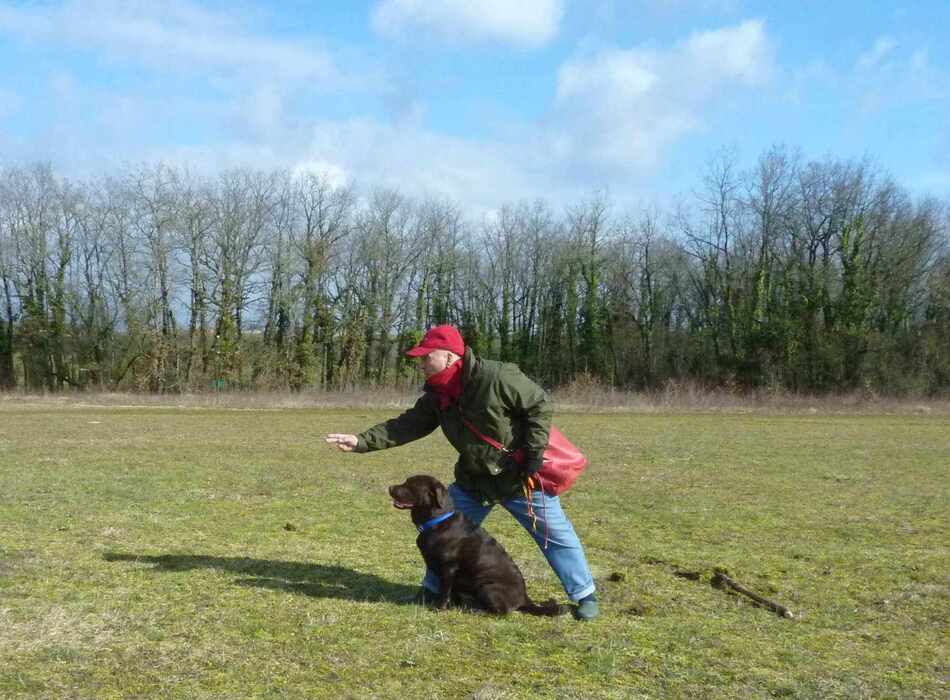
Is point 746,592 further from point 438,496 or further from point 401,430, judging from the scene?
point 401,430

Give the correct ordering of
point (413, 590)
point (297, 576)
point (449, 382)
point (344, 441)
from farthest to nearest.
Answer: point (297, 576) → point (413, 590) → point (344, 441) → point (449, 382)

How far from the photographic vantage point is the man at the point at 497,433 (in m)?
5.14

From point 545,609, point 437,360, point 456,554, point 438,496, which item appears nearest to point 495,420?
point 437,360

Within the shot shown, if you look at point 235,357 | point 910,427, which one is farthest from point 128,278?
point 910,427

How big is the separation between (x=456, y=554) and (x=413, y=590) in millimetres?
860

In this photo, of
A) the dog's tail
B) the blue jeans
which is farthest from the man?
the dog's tail

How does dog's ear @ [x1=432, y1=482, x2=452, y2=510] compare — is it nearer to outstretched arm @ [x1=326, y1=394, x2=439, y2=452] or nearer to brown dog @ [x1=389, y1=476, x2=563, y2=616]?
brown dog @ [x1=389, y1=476, x2=563, y2=616]

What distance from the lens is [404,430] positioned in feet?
18.9

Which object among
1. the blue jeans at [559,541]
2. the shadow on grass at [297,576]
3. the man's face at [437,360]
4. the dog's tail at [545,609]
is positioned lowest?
the shadow on grass at [297,576]

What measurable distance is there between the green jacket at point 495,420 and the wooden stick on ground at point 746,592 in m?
1.91

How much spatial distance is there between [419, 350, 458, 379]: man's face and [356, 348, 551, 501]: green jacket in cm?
10

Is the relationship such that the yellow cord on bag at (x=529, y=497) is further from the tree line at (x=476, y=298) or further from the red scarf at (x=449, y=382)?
the tree line at (x=476, y=298)

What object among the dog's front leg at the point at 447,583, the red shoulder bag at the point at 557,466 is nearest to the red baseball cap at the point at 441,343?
the red shoulder bag at the point at 557,466

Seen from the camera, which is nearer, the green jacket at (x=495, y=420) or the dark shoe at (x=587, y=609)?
the green jacket at (x=495, y=420)
